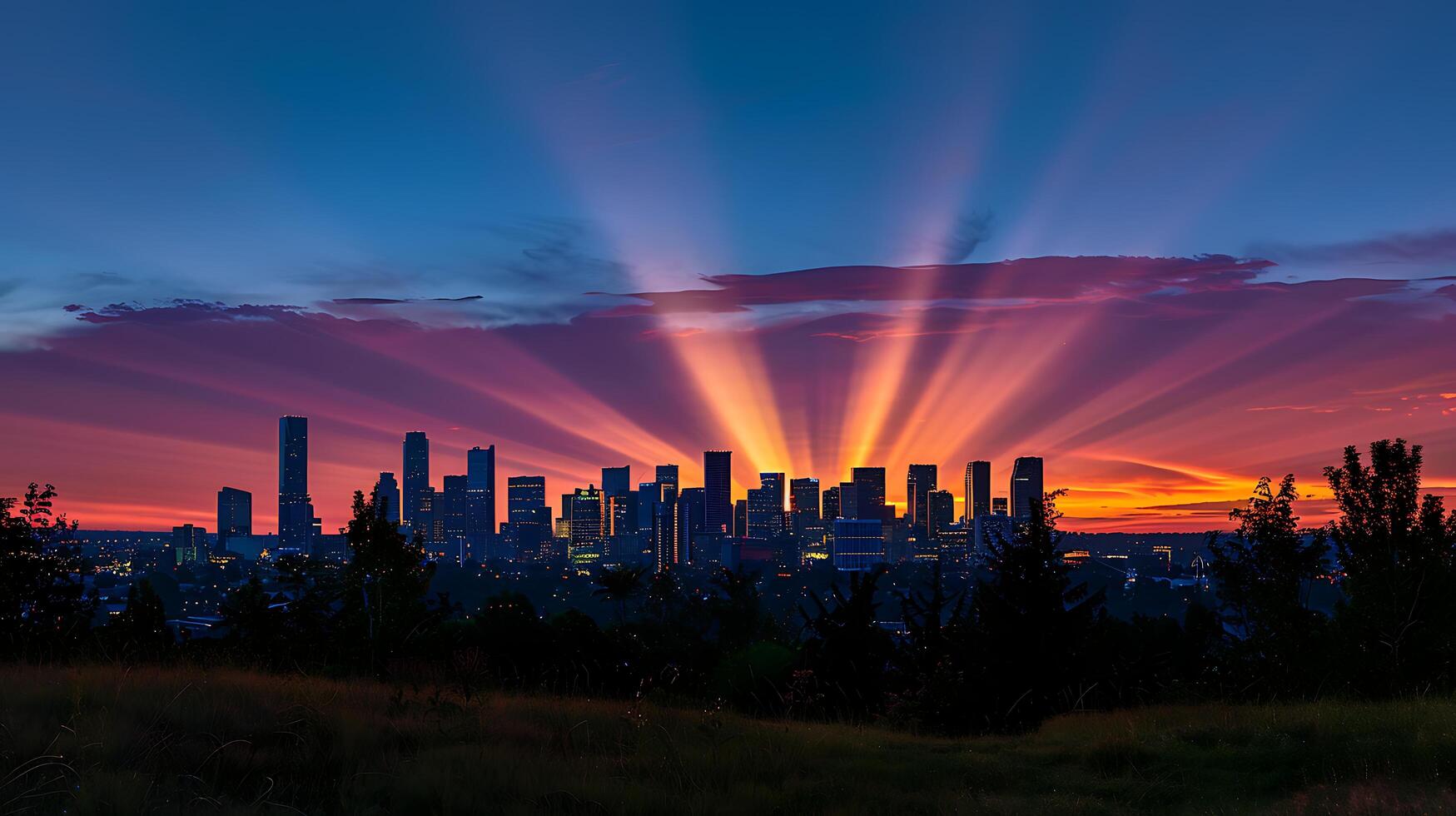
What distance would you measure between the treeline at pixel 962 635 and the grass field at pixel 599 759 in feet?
8.63

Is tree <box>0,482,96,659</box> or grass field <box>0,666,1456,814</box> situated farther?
tree <box>0,482,96,659</box>

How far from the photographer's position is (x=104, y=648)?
53.0 ft

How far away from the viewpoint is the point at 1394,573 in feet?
82.4

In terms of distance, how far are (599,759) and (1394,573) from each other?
23000 millimetres

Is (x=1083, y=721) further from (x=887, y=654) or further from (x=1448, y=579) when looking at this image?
(x=1448, y=579)

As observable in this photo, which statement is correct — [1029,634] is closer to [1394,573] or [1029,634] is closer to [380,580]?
[1394,573]

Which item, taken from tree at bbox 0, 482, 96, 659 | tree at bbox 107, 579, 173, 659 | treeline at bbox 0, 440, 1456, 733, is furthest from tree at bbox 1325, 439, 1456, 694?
tree at bbox 0, 482, 96, 659

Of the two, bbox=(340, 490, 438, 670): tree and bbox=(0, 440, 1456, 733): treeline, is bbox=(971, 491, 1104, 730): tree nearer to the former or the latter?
bbox=(0, 440, 1456, 733): treeline

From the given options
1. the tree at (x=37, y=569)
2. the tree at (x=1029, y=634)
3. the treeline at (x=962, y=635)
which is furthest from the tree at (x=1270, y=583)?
the tree at (x=37, y=569)

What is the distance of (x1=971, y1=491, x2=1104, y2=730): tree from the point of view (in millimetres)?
18656

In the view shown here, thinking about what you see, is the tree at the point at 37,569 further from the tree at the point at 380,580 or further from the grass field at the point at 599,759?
the grass field at the point at 599,759

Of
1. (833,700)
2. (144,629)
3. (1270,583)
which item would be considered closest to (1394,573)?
(1270,583)

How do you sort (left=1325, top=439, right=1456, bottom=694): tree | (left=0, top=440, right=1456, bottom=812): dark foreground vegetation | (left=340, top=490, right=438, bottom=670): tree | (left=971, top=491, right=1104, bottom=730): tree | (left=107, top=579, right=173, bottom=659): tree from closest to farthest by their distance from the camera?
(left=0, top=440, right=1456, bottom=812): dark foreground vegetation
(left=107, top=579, right=173, bottom=659): tree
(left=971, top=491, right=1104, bottom=730): tree
(left=1325, top=439, right=1456, bottom=694): tree
(left=340, top=490, right=438, bottom=670): tree

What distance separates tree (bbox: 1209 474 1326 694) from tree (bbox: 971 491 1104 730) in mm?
9105
